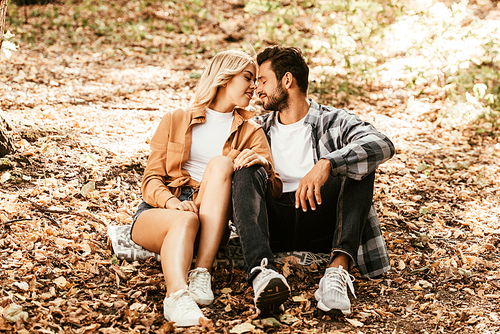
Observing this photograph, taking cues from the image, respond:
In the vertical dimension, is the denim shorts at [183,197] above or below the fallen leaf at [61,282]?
above

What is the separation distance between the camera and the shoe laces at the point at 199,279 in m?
2.50

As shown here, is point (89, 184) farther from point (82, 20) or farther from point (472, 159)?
point (82, 20)

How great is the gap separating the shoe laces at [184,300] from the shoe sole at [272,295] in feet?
1.14

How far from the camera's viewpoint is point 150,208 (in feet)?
9.65

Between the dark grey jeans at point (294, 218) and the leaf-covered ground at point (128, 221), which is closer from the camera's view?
the leaf-covered ground at point (128, 221)

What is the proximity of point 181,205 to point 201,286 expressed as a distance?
1.73ft

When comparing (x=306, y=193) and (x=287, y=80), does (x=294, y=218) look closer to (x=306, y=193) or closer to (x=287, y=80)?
(x=306, y=193)

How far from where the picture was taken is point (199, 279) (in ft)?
8.29

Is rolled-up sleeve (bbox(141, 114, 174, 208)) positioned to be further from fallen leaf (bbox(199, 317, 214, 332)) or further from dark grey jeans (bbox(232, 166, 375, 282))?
fallen leaf (bbox(199, 317, 214, 332))

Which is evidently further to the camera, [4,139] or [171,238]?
[4,139]

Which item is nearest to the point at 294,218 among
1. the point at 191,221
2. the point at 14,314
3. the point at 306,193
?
the point at 306,193

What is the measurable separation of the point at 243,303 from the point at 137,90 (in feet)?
16.0

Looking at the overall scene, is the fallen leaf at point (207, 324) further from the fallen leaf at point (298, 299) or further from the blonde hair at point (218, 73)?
the blonde hair at point (218, 73)

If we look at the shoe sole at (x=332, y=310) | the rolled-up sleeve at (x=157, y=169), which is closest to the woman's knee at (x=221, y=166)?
the rolled-up sleeve at (x=157, y=169)
